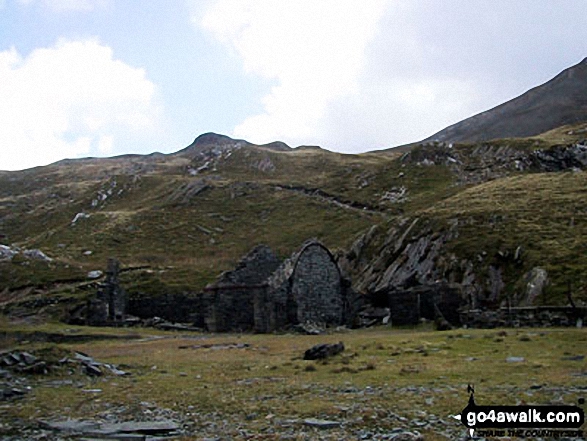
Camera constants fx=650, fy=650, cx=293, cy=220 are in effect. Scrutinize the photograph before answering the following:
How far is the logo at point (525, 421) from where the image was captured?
9.51m

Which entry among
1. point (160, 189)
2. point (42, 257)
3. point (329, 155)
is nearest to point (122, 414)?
point (42, 257)

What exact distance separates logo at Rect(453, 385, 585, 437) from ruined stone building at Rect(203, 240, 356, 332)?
31.0 meters

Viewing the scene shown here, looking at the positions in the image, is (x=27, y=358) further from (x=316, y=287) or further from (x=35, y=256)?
(x=35, y=256)

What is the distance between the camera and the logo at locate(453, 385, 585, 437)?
9508 millimetres

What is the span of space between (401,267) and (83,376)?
36.4 m

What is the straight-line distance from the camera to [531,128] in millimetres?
190125

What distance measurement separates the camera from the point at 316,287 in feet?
142

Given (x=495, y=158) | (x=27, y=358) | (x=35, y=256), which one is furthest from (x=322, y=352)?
(x=495, y=158)

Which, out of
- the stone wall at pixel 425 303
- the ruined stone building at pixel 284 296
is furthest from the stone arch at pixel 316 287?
the stone wall at pixel 425 303

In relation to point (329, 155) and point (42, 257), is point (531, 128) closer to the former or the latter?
point (329, 155)

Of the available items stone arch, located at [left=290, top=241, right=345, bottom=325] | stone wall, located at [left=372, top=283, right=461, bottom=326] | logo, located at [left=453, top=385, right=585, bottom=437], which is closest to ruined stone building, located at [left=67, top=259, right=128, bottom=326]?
stone arch, located at [left=290, top=241, right=345, bottom=325]

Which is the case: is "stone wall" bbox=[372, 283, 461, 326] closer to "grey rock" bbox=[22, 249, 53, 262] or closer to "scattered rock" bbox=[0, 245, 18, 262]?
"grey rock" bbox=[22, 249, 53, 262]

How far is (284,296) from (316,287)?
275 cm

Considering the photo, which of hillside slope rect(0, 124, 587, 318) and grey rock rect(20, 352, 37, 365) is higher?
hillside slope rect(0, 124, 587, 318)
